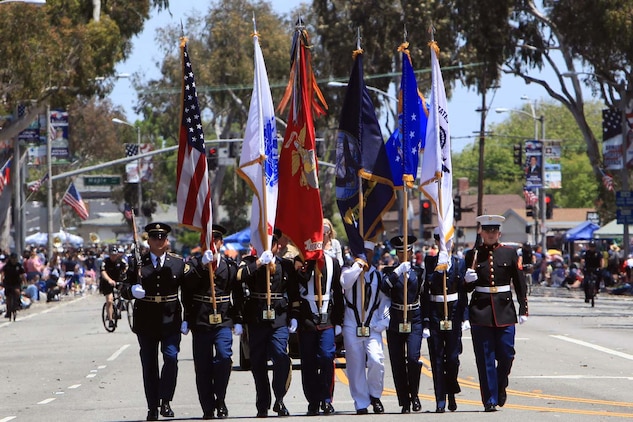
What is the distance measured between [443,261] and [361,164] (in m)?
1.57

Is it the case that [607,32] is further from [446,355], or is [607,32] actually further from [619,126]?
[446,355]

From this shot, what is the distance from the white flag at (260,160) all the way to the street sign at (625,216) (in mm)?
31309

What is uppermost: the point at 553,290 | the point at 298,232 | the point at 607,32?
the point at 607,32

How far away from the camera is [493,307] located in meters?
14.3

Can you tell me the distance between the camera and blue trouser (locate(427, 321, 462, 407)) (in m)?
14.1

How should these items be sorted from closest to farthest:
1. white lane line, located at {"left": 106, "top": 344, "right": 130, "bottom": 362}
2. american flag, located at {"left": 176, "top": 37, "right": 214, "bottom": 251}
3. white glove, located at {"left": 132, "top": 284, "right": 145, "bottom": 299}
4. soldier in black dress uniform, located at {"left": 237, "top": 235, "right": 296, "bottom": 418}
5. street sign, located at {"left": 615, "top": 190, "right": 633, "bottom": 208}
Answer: white glove, located at {"left": 132, "top": 284, "right": 145, "bottom": 299}
soldier in black dress uniform, located at {"left": 237, "top": 235, "right": 296, "bottom": 418}
american flag, located at {"left": 176, "top": 37, "right": 214, "bottom": 251}
white lane line, located at {"left": 106, "top": 344, "right": 130, "bottom": 362}
street sign, located at {"left": 615, "top": 190, "right": 633, "bottom": 208}

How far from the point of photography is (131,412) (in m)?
15.1

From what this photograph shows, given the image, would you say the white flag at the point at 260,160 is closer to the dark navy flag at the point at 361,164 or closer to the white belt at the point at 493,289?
the dark navy flag at the point at 361,164

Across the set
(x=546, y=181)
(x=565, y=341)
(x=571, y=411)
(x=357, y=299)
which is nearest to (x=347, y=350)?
(x=357, y=299)

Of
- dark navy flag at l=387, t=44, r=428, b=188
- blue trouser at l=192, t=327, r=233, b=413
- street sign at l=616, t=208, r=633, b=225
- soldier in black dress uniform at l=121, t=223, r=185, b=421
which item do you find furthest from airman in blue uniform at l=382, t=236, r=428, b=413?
street sign at l=616, t=208, r=633, b=225

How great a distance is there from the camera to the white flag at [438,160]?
50.1 ft

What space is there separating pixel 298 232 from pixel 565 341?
11.8 metres

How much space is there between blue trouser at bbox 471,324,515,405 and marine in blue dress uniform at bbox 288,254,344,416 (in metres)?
1.40

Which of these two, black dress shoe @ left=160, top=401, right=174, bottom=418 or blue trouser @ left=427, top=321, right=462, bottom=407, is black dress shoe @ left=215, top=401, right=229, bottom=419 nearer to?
black dress shoe @ left=160, top=401, right=174, bottom=418
